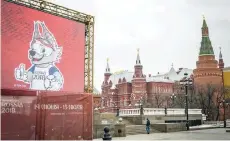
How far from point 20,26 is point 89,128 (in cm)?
1234

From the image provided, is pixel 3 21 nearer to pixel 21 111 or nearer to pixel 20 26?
pixel 20 26

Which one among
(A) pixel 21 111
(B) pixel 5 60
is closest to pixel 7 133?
(A) pixel 21 111

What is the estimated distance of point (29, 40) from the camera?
20.4 metres

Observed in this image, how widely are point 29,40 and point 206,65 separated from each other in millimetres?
60389

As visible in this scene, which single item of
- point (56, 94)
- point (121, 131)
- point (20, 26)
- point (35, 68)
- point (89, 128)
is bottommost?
point (121, 131)

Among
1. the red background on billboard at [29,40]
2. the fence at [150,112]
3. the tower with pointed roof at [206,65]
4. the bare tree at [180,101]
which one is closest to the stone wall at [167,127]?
the fence at [150,112]

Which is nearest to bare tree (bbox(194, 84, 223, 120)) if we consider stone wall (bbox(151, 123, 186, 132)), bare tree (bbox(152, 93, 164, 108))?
bare tree (bbox(152, 93, 164, 108))

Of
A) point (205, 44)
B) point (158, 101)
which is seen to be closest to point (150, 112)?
point (158, 101)

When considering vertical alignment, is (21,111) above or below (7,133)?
above

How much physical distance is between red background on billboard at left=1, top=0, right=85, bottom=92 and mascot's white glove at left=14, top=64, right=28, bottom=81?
0.71 feet

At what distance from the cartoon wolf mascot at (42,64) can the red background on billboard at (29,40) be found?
0.94ft

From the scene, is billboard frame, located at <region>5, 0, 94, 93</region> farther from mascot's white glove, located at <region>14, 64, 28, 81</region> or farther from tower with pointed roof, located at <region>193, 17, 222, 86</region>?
tower with pointed roof, located at <region>193, 17, 222, 86</region>

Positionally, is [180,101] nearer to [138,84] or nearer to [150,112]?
[138,84]

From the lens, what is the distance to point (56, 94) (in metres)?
8.93
